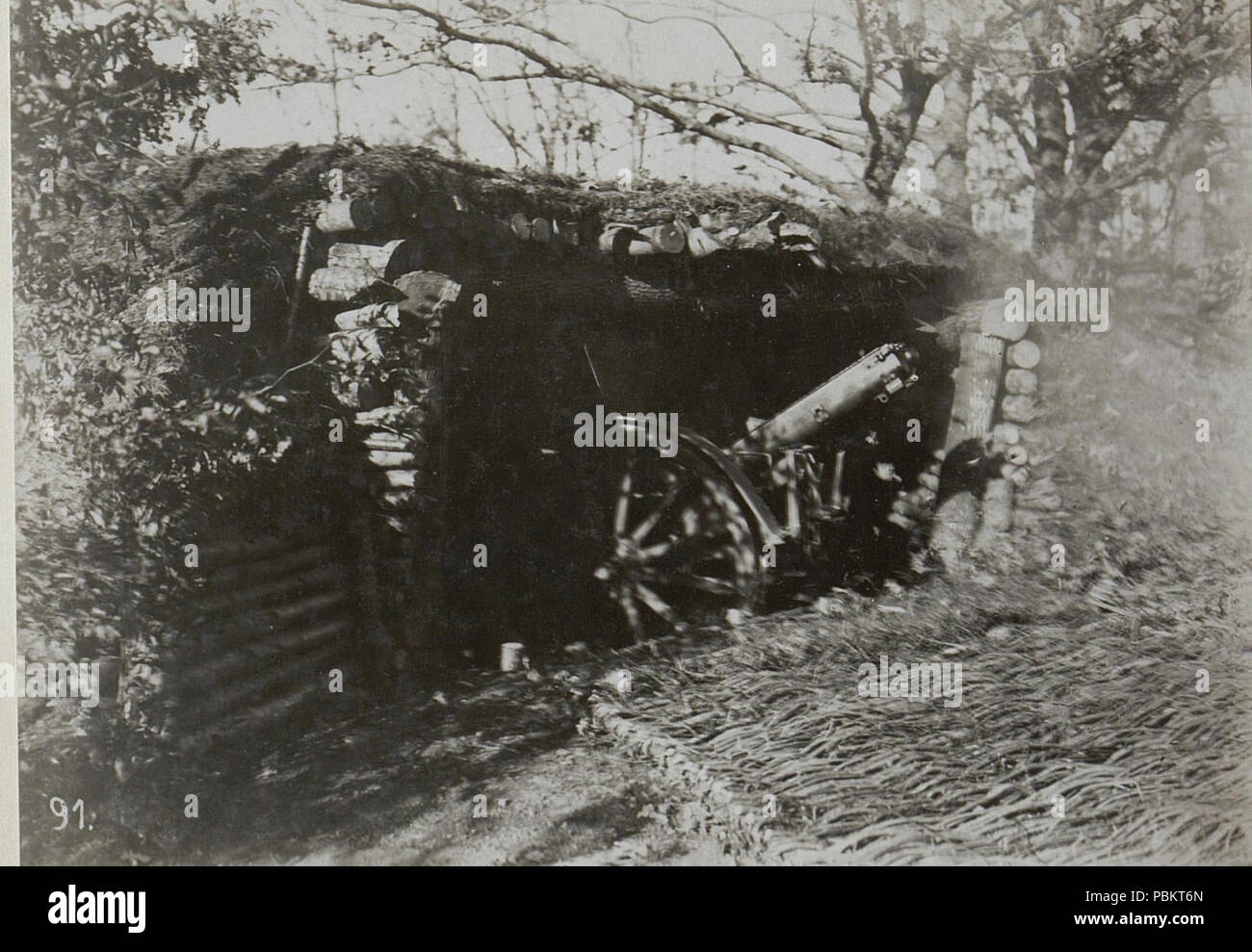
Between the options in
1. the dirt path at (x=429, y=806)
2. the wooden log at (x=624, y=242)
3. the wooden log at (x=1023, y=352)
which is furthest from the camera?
the wooden log at (x=1023, y=352)

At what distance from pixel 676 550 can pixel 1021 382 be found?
1693 millimetres

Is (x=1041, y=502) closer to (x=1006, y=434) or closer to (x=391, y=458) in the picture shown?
(x=1006, y=434)

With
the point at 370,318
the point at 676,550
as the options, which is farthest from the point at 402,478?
the point at 676,550

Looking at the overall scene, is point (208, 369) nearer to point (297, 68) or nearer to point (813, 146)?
point (297, 68)

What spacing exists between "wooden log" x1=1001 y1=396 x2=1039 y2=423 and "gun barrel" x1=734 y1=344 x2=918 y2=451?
0.55 metres

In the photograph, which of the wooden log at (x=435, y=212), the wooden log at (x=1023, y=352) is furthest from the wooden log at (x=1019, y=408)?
the wooden log at (x=435, y=212)

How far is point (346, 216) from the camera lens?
3.88 m

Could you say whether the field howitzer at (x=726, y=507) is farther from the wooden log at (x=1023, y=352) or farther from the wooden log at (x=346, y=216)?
the wooden log at (x=346, y=216)

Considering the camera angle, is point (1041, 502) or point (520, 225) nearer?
point (520, 225)

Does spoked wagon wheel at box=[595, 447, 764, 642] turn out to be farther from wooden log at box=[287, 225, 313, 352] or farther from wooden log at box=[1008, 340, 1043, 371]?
wooden log at box=[287, 225, 313, 352]

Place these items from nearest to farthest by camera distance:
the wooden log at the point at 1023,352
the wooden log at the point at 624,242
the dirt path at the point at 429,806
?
the dirt path at the point at 429,806 < the wooden log at the point at 624,242 < the wooden log at the point at 1023,352

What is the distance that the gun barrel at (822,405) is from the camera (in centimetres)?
400

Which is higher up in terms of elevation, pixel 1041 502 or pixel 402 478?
pixel 402 478

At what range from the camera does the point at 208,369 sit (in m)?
3.88
